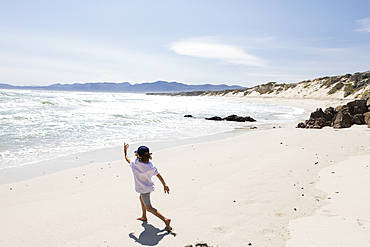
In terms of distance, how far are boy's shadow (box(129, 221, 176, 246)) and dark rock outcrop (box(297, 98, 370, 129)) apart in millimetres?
11763

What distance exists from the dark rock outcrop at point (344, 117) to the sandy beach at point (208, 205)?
622cm

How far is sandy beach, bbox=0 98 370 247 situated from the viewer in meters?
3.18

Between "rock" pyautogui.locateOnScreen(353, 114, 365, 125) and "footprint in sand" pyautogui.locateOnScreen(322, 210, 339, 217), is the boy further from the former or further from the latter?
"rock" pyautogui.locateOnScreen(353, 114, 365, 125)

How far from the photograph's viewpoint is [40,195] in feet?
15.3

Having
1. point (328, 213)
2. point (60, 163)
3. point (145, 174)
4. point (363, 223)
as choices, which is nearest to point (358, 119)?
point (328, 213)

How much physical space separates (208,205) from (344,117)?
1120cm

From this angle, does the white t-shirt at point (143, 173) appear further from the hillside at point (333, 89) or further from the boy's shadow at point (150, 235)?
the hillside at point (333, 89)

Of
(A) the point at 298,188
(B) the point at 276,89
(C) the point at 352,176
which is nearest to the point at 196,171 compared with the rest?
(A) the point at 298,188

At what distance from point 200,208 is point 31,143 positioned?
8376 millimetres

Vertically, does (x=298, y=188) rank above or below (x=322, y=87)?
below

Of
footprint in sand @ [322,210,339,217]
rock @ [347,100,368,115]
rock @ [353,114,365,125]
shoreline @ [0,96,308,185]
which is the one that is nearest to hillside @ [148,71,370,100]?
rock @ [347,100,368,115]

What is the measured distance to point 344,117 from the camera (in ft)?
40.0

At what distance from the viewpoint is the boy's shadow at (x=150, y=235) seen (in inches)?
125

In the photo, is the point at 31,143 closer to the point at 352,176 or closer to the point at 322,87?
the point at 352,176
